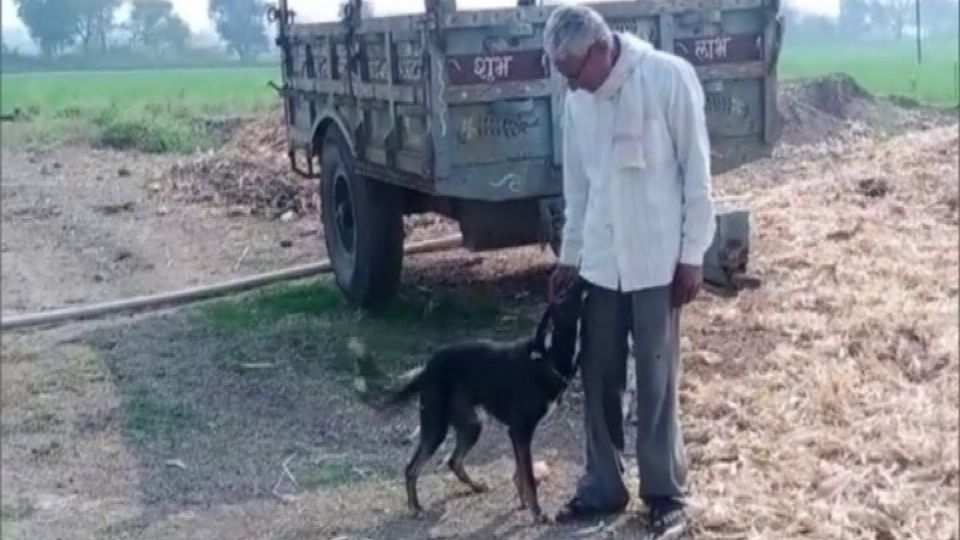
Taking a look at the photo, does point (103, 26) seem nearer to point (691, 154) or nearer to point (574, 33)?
point (574, 33)

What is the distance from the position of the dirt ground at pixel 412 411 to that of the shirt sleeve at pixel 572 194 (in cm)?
83

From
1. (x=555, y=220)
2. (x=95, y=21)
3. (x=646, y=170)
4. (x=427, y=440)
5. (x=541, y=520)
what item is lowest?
(x=541, y=520)

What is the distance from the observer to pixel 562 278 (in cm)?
462

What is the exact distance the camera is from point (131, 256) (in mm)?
8281

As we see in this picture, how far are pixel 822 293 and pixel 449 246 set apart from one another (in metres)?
2.64

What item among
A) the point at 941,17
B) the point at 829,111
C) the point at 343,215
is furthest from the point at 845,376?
the point at 829,111

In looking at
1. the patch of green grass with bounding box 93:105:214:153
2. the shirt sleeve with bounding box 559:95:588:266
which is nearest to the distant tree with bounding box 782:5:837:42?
the shirt sleeve with bounding box 559:95:588:266

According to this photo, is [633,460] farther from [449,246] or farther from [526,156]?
[449,246]

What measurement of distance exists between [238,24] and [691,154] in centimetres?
141

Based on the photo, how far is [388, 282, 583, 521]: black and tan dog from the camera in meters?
4.61

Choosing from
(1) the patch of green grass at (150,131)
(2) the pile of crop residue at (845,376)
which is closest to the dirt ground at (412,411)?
(2) the pile of crop residue at (845,376)

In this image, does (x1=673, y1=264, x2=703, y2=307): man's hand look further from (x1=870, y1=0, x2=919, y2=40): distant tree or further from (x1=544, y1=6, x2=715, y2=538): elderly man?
(x1=870, y1=0, x2=919, y2=40): distant tree

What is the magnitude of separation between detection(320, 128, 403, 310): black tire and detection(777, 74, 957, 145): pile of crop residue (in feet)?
14.6

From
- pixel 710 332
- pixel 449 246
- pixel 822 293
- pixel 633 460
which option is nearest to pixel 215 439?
pixel 633 460
